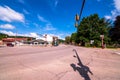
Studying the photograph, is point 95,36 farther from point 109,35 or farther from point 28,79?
point 28,79

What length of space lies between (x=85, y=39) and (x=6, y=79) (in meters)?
55.5

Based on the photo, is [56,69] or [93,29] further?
[93,29]

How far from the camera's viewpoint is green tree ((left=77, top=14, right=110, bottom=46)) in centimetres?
5462

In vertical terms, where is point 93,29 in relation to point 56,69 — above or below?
above

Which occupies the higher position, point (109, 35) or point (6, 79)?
point (109, 35)

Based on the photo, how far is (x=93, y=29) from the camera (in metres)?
56.3

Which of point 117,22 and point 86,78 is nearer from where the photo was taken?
point 86,78

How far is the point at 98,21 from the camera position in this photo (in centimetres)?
5772

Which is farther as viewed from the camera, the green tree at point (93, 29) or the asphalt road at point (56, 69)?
the green tree at point (93, 29)

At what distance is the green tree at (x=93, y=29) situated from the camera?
179 feet

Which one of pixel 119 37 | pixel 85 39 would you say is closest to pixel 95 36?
pixel 85 39

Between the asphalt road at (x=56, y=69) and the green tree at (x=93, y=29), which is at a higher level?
the green tree at (x=93, y=29)

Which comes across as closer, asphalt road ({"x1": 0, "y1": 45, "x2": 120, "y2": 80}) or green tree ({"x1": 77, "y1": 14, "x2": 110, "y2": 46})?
asphalt road ({"x1": 0, "y1": 45, "x2": 120, "y2": 80})

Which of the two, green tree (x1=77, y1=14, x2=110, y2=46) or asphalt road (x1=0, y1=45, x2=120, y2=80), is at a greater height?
green tree (x1=77, y1=14, x2=110, y2=46)
